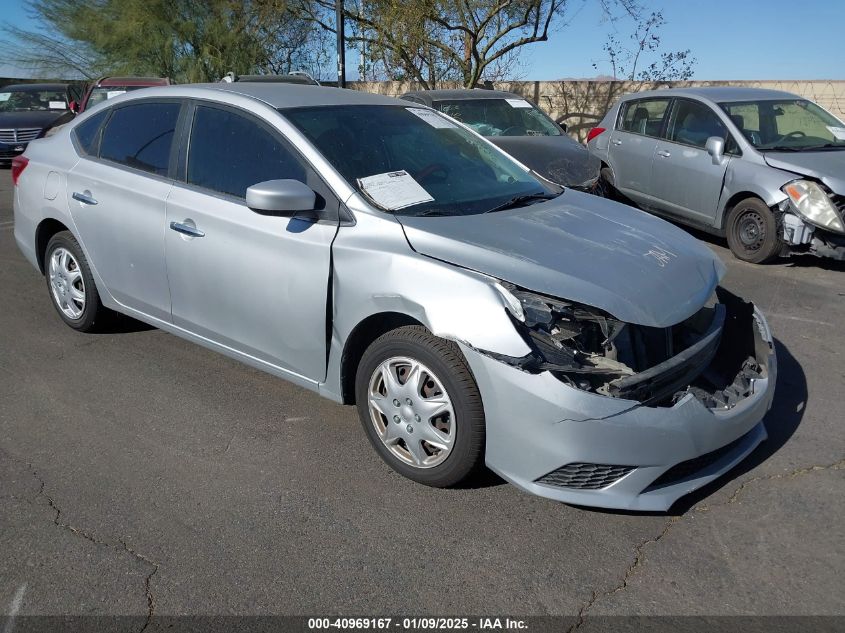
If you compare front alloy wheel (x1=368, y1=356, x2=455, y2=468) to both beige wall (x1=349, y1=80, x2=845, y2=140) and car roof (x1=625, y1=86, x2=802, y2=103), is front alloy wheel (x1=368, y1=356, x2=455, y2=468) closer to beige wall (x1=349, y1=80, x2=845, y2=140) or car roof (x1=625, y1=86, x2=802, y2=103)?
car roof (x1=625, y1=86, x2=802, y2=103)

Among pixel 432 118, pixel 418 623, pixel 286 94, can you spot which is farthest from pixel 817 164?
pixel 418 623

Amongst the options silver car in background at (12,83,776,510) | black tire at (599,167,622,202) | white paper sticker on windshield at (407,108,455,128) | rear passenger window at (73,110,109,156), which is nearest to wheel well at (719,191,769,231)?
black tire at (599,167,622,202)

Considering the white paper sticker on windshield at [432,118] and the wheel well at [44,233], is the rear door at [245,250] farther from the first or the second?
the wheel well at [44,233]

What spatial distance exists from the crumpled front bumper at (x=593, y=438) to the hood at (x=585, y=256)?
0.38 metres

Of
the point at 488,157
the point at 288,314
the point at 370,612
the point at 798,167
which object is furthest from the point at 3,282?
the point at 798,167

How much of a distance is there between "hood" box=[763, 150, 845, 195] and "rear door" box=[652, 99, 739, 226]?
20.2 inches

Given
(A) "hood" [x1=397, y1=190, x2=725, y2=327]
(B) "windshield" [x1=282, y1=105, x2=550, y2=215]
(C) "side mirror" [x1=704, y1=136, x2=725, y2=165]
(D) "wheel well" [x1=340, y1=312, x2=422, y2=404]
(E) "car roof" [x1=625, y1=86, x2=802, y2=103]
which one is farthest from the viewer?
(E) "car roof" [x1=625, y1=86, x2=802, y2=103]

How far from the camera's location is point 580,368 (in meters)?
2.94

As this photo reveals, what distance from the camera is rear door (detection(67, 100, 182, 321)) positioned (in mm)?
4336

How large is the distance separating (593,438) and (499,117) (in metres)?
7.28

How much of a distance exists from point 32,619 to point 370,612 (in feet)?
3.75

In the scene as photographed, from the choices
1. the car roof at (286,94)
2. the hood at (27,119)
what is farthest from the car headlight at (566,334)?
the hood at (27,119)

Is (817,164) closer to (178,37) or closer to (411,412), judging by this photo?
(411,412)

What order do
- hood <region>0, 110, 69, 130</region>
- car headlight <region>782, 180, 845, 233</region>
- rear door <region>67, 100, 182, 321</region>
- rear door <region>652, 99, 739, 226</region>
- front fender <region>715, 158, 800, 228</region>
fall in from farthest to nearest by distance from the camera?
hood <region>0, 110, 69, 130</region>, rear door <region>652, 99, 739, 226</region>, front fender <region>715, 158, 800, 228</region>, car headlight <region>782, 180, 845, 233</region>, rear door <region>67, 100, 182, 321</region>
